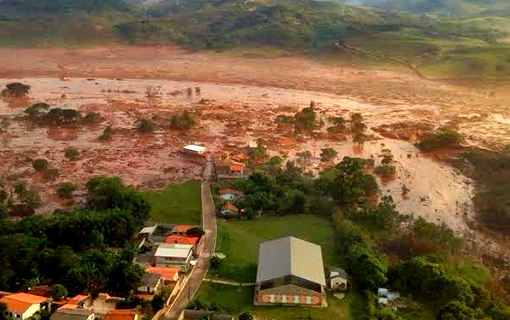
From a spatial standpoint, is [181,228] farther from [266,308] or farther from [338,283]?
[338,283]

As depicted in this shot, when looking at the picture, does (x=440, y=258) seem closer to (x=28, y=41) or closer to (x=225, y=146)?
(x=225, y=146)

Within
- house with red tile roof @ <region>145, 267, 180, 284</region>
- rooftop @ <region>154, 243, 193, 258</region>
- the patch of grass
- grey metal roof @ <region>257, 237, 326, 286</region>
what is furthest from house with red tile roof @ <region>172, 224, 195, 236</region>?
the patch of grass

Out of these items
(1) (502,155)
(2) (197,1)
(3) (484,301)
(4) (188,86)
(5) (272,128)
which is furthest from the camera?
(2) (197,1)

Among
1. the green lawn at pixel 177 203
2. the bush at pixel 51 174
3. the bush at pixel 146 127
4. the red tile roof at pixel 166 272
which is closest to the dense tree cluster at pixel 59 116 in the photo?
the bush at pixel 146 127

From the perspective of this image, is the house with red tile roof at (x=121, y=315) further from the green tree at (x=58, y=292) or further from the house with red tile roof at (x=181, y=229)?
the house with red tile roof at (x=181, y=229)

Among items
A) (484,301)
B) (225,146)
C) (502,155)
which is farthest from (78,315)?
(502,155)

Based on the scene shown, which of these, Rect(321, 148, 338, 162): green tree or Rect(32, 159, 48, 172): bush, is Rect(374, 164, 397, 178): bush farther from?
Rect(32, 159, 48, 172): bush


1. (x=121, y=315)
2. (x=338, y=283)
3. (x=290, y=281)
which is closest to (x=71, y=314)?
(x=121, y=315)
